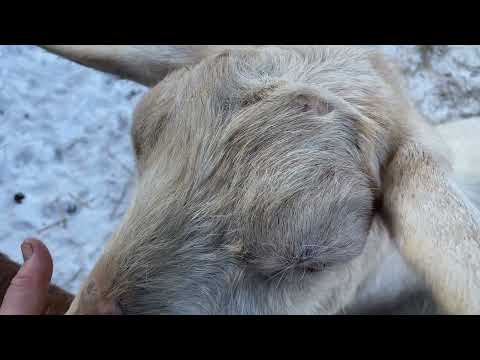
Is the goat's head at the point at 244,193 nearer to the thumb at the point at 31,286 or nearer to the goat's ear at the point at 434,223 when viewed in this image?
the goat's ear at the point at 434,223

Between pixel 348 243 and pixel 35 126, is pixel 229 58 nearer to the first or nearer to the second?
pixel 348 243

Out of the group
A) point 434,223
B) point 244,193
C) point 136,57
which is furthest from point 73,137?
point 434,223

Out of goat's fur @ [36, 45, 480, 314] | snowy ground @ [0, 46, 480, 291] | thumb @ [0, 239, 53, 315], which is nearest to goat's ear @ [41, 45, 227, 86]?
goat's fur @ [36, 45, 480, 314]

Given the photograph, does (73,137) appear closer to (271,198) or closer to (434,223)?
(271,198)

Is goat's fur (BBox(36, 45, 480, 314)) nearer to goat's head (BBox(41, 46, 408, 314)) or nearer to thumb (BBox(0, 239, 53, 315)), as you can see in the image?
goat's head (BBox(41, 46, 408, 314))

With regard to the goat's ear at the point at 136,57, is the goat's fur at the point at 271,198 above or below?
below

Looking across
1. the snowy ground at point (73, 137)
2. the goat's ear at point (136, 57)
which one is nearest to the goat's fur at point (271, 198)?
the goat's ear at point (136, 57)
